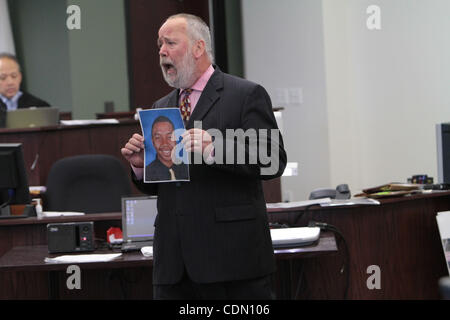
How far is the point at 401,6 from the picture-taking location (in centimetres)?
643

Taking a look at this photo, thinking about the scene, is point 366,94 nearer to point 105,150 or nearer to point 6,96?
point 105,150

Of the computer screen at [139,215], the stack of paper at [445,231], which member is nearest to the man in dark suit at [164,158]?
the computer screen at [139,215]

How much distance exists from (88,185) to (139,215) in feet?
4.65

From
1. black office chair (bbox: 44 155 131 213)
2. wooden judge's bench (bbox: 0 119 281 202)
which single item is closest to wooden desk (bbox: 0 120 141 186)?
wooden judge's bench (bbox: 0 119 281 202)

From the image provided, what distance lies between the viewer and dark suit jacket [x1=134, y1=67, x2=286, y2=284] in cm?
238

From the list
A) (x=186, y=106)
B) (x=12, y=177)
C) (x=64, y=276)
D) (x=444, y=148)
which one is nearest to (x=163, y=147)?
(x=186, y=106)

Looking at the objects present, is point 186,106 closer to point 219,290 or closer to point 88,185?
point 219,290

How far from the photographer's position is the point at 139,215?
354cm

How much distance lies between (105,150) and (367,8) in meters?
2.56

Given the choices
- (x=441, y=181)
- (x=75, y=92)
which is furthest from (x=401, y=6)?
(x=75, y=92)

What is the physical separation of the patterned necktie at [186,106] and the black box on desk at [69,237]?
3.93 feet

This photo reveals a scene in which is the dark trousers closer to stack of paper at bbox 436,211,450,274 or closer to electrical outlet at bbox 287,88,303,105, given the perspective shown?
stack of paper at bbox 436,211,450,274

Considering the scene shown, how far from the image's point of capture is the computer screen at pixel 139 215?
139 inches

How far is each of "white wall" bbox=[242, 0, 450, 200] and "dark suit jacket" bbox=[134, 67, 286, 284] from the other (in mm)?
4270
